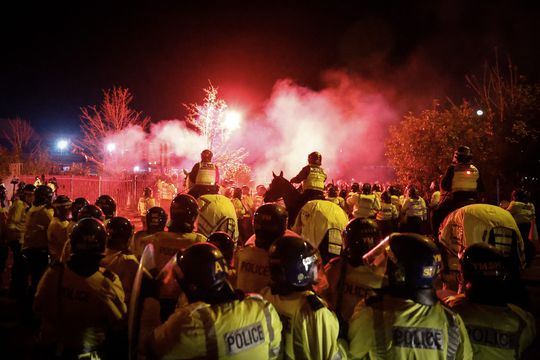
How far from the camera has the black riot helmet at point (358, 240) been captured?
4172 millimetres

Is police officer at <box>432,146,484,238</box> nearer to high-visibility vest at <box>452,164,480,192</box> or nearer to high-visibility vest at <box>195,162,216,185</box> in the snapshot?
high-visibility vest at <box>452,164,480,192</box>

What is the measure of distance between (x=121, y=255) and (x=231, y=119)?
2782 cm

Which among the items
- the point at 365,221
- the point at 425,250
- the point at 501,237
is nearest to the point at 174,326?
the point at 425,250

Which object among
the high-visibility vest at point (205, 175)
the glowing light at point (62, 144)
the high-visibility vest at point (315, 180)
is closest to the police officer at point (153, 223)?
the high-visibility vest at point (205, 175)

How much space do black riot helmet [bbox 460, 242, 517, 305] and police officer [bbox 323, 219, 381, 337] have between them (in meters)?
0.78

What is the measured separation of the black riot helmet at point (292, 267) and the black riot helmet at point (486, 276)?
3.87 ft

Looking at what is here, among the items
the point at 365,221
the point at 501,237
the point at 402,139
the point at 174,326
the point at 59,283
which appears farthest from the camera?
the point at 402,139

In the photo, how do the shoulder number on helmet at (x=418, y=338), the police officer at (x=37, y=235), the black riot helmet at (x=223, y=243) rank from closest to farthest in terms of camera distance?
the shoulder number on helmet at (x=418, y=338) < the black riot helmet at (x=223, y=243) < the police officer at (x=37, y=235)

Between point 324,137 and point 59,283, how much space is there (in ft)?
106

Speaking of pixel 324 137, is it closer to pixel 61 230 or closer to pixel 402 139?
pixel 402 139

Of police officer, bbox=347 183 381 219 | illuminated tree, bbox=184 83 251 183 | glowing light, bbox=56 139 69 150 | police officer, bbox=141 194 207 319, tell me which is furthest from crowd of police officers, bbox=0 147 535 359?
glowing light, bbox=56 139 69 150

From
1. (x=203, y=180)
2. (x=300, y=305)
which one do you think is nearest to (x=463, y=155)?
(x=203, y=180)

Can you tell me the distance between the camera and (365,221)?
4.41 m

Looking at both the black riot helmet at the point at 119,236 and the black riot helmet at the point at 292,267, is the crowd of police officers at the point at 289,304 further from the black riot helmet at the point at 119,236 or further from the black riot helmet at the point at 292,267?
the black riot helmet at the point at 119,236
